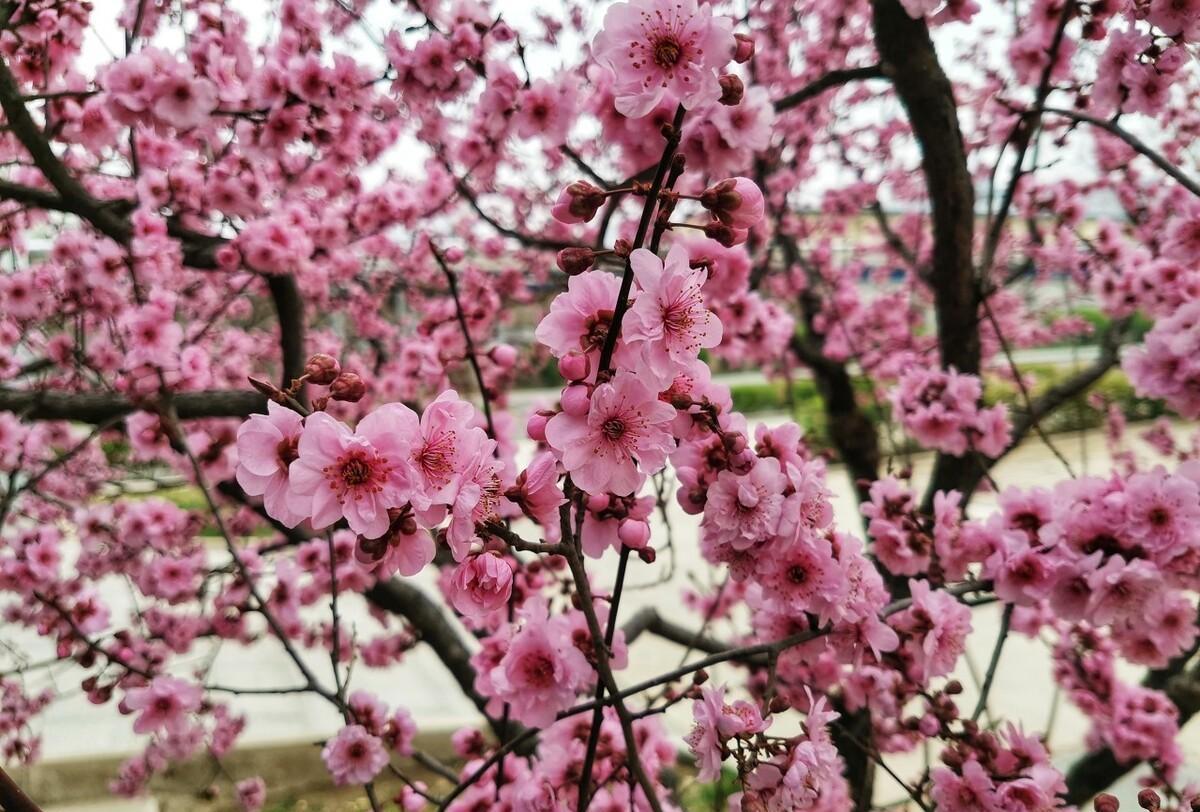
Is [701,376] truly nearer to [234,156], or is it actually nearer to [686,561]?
[234,156]

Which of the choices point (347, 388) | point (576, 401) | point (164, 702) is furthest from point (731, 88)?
point (164, 702)

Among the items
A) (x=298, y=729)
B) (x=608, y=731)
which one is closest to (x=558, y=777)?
(x=608, y=731)

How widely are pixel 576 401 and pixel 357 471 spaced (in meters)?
0.24

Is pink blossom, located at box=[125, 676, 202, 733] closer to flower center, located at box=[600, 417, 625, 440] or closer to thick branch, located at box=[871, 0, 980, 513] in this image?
flower center, located at box=[600, 417, 625, 440]

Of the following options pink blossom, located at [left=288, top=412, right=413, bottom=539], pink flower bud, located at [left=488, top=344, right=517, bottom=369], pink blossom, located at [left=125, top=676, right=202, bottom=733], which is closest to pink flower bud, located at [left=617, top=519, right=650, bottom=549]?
pink blossom, located at [left=288, top=412, right=413, bottom=539]

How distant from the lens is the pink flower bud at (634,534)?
0.98 m

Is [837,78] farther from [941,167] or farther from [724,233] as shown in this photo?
[724,233]

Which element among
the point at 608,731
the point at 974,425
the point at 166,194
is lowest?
the point at 608,731

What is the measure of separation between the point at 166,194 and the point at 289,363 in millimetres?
→ 768

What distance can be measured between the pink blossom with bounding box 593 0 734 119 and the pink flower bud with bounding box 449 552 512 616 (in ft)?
1.81

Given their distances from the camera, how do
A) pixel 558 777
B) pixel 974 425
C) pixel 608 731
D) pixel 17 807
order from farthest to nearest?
pixel 974 425
pixel 608 731
pixel 558 777
pixel 17 807

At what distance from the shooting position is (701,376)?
0.93m

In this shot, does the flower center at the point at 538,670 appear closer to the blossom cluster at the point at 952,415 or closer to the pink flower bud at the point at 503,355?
the pink flower bud at the point at 503,355

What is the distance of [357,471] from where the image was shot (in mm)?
749
